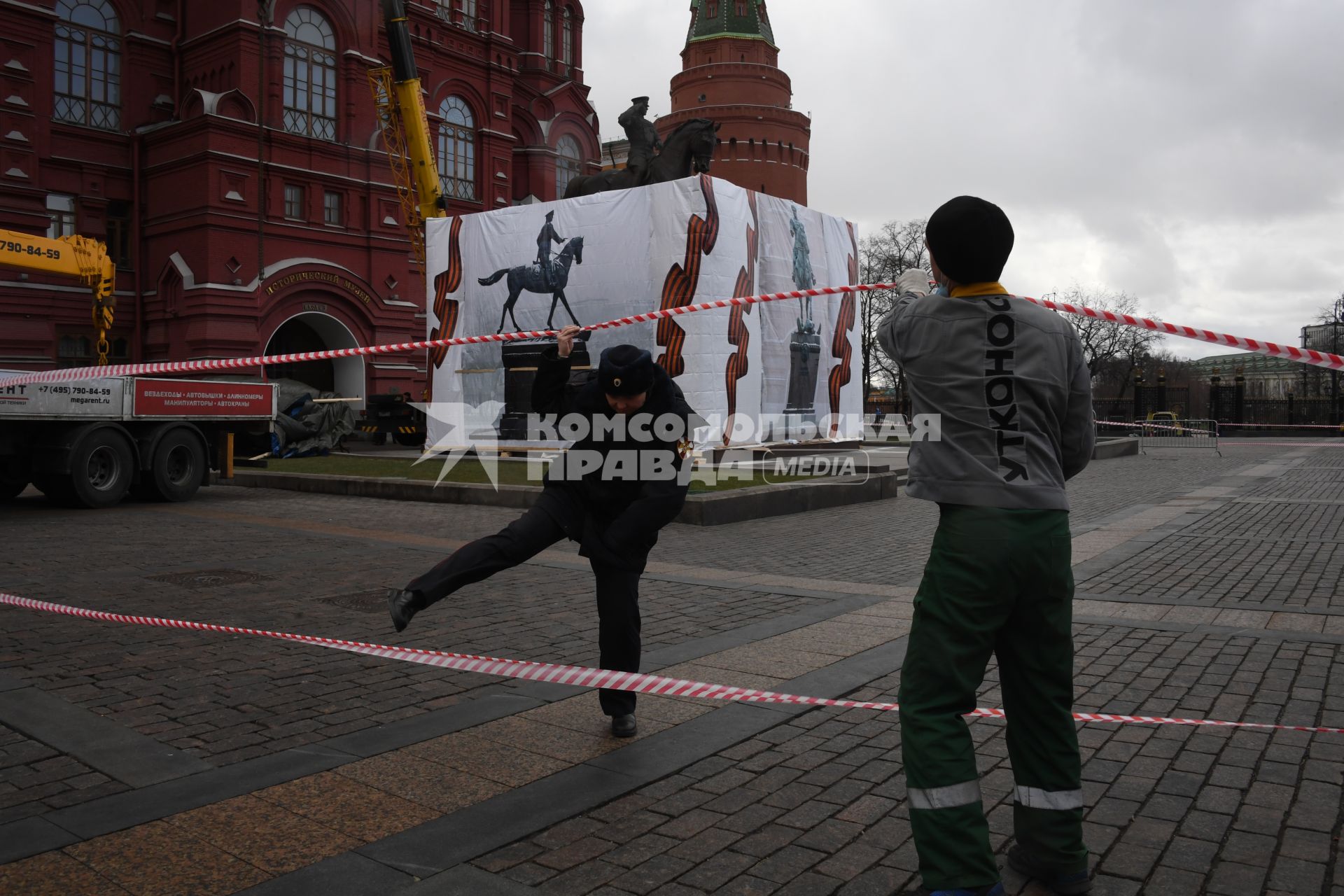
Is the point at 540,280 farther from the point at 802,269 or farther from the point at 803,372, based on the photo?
the point at 803,372

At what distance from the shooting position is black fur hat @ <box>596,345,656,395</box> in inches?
164

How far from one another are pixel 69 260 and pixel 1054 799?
1896 centimetres

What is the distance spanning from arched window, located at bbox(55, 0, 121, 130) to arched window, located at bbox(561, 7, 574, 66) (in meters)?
18.2

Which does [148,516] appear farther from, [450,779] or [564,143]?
[564,143]

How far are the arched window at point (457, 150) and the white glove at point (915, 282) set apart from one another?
3557 centimetres

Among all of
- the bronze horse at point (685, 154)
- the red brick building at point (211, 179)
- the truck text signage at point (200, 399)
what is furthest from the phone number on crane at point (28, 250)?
the red brick building at point (211, 179)

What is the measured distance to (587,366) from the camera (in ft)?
61.8

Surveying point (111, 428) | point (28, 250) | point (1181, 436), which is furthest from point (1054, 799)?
point (1181, 436)

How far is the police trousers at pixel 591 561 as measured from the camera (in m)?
4.12

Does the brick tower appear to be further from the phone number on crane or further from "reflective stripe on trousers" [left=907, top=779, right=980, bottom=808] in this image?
"reflective stripe on trousers" [left=907, top=779, right=980, bottom=808]

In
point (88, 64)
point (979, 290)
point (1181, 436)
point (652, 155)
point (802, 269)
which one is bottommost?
point (1181, 436)

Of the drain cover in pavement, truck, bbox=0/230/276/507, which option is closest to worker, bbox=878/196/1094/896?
the drain cover in pavement

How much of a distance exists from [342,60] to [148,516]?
2442 cm

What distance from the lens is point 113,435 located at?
14312mm
